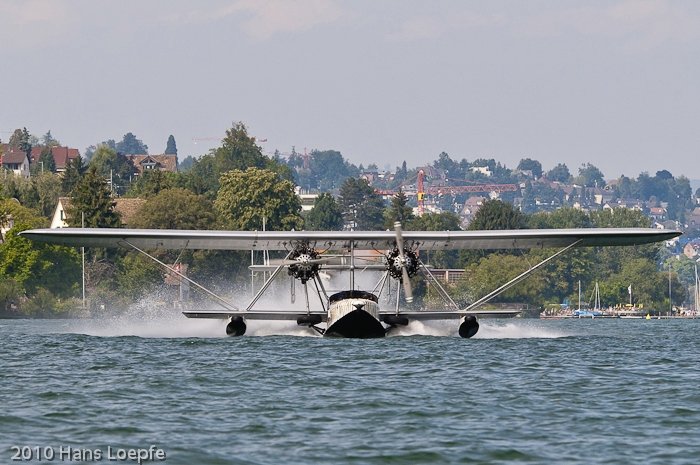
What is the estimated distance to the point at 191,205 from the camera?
327 ft

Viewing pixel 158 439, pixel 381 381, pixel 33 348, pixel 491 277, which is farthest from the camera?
pixel 491 277

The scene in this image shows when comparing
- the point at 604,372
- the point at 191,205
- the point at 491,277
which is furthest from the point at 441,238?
the point at 491,277

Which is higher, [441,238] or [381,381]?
[441,238]

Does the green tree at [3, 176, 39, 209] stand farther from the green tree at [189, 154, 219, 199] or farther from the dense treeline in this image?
the green tree at [189, 154, 219, 199]

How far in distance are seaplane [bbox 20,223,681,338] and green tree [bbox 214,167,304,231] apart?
6283 cm

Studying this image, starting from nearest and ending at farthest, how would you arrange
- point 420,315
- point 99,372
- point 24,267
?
point 99,372 < point 420,315 < point 24,267

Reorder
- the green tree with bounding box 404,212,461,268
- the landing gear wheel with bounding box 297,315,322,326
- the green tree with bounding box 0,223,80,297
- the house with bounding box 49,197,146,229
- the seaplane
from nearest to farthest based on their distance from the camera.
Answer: the seaplane
the landing gear wheel with bounding box 297,315,322,326
the green tree with bounding box 0,223,80,297
the house with bounding box 49,197,146,229
the green tree with bounding box 404,212,461,268

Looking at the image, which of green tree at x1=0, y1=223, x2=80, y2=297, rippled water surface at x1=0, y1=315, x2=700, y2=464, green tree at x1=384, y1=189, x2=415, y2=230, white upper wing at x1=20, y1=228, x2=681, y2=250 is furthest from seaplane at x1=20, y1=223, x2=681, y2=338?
green tree at x1=384, y1=189, x2=415, y2=230

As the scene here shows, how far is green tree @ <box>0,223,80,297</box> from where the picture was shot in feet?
282

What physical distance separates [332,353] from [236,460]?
13.9m

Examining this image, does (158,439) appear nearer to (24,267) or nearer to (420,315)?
(420,315)

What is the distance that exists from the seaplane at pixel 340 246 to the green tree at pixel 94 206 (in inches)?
2478

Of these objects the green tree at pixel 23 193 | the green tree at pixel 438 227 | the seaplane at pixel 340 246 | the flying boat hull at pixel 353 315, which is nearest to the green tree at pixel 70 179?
the green tree at pixel 23 193

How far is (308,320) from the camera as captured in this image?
1385 inches
